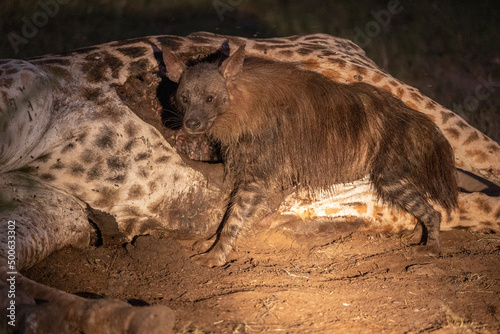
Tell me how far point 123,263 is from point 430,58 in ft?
20.0

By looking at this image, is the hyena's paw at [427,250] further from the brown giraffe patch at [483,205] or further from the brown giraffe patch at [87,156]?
the brown giraffe patch at [87,156]

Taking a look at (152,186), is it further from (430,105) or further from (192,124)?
(430,105)

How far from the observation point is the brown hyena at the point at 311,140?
4035 mm

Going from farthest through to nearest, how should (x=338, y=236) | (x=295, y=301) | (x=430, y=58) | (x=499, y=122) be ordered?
(x=430, y=58) → (x=499, y=122) → (x=338, y=236) → (x=295, y=301)

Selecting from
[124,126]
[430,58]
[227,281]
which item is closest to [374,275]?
[227,281]

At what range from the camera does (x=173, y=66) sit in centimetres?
386

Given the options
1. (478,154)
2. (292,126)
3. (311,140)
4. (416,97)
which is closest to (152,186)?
(292,126)

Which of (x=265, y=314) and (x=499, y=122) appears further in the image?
(x=499, y=122)

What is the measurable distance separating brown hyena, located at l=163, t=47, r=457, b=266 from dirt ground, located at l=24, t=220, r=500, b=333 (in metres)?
0.30

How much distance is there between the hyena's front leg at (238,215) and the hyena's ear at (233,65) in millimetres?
824

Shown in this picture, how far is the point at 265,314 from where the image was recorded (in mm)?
2969

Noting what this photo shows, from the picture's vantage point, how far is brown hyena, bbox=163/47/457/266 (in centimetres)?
404

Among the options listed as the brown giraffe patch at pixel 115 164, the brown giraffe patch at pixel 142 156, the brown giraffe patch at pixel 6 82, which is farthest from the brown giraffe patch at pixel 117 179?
the brown giraffe patch at pixel 6 82

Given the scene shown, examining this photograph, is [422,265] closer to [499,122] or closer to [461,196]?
[461,196]
